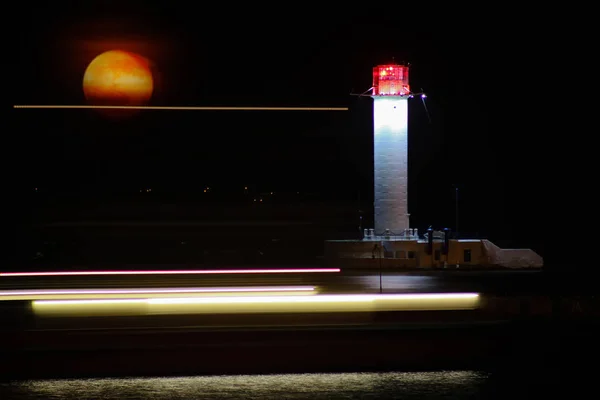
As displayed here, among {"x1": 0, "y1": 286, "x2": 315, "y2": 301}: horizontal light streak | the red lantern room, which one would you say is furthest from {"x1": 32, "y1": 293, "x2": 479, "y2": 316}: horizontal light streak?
the red lantern room

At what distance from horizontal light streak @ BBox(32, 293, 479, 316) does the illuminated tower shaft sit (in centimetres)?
1791

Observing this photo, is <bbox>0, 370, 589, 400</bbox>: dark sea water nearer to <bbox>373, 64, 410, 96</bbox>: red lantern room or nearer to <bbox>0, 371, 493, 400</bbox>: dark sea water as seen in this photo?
<bbox>0, 371, 493, 400</bbox>: dark sea water

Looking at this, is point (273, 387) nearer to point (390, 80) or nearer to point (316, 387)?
point (316, 387)

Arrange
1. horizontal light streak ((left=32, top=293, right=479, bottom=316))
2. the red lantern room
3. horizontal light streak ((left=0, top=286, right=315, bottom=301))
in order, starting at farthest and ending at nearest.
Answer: the red lantern room < horizontal light streak ((left=0, top=286, right=315, bottom=301)) < horizontal light streak ((left=32, top=293, right=479, bottom=316))

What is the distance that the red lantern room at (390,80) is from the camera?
95.5 ft

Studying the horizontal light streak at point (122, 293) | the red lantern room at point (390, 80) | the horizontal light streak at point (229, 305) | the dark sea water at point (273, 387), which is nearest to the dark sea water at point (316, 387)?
the dark sea water at point (273, 387)

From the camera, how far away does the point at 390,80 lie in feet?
95.9

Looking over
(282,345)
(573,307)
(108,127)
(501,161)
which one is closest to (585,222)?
(501,161)

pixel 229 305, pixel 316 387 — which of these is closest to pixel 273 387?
pixel 316 387

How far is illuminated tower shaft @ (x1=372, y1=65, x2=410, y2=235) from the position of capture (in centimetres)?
2912

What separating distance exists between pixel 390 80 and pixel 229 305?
19.2 m

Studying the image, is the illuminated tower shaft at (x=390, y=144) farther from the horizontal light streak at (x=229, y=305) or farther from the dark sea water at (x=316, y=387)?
the dark sea water at (x=316, y=387)

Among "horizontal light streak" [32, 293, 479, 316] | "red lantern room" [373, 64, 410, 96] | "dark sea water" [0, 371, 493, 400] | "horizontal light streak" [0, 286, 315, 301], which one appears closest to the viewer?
"dark sea water" [0, 371, 493, 400]

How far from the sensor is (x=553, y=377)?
10008 millimetres
